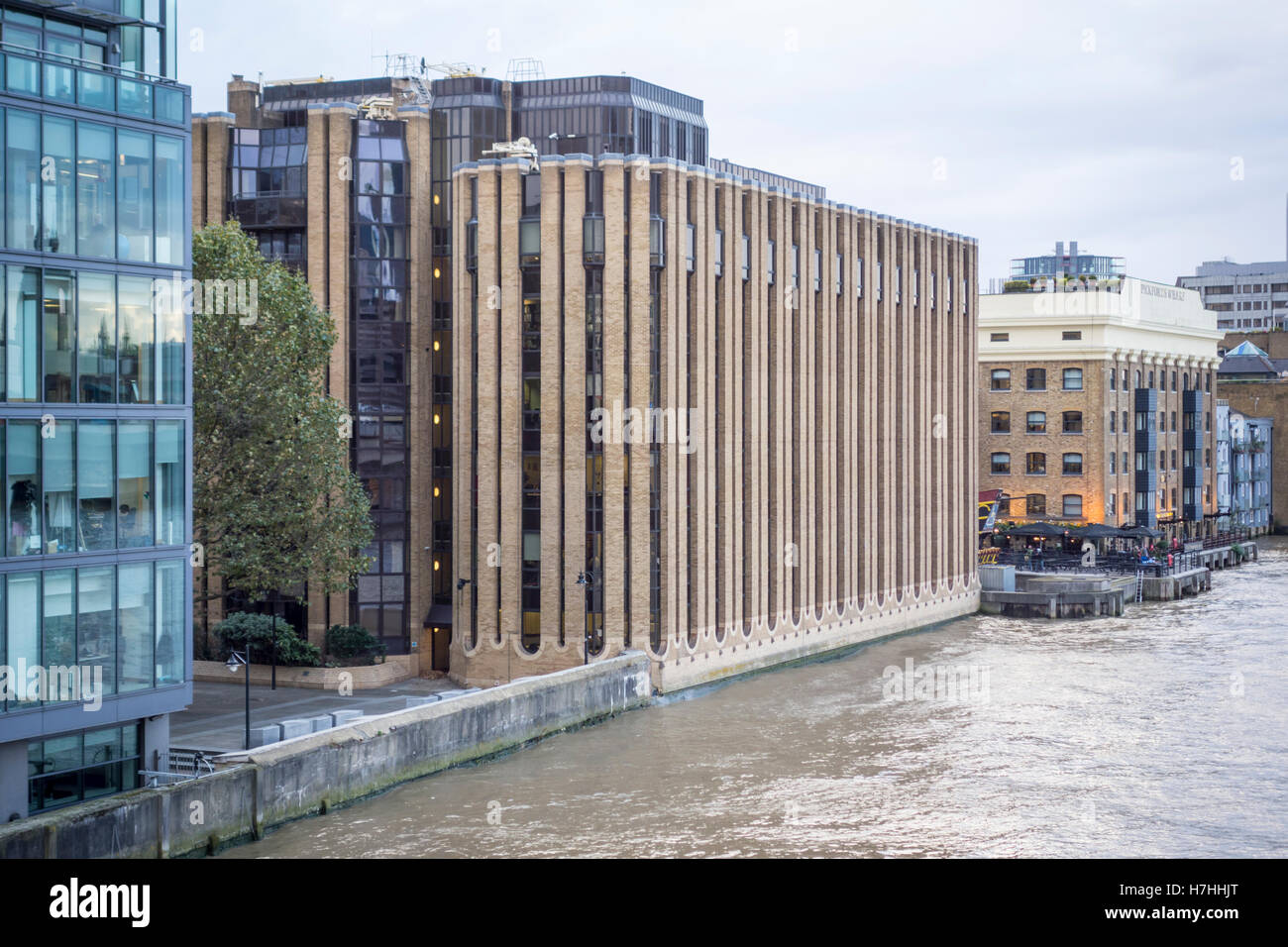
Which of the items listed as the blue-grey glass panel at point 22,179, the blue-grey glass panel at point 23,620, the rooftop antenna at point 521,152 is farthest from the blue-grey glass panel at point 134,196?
the rooftop antenna at point 521,152

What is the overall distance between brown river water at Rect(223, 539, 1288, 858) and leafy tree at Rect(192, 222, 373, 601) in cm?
918

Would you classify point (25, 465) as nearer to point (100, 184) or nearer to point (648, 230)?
point (100, 184)

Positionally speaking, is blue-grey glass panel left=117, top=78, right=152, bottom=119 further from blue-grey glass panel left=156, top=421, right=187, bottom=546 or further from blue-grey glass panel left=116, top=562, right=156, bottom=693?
blue-grey glass panel left=116, top=562, right=156, bottom=693

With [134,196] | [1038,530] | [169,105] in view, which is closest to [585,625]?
[134,196]

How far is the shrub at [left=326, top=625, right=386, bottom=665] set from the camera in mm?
50406

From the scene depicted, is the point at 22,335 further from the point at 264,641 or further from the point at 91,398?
the point at 264,641

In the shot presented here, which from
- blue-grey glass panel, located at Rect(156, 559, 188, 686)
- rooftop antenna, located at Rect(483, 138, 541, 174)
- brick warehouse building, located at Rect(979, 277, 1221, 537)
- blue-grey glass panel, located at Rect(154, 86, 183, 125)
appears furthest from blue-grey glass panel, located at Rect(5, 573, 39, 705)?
brick warehouse building, located at Rect(979, 277, 1221, 537)

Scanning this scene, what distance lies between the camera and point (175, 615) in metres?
32.9

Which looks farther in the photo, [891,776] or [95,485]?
[891,776]

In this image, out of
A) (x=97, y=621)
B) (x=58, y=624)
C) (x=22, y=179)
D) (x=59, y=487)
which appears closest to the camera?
(x=22, y=179)

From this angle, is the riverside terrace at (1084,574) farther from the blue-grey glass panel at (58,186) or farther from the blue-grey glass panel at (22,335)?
the blue-grey glass panel at (22,335)

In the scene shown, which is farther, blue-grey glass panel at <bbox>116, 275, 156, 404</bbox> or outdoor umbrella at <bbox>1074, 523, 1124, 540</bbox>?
outdoor umbrella at <bbox>1074, 523, 1124, 540</bbox>

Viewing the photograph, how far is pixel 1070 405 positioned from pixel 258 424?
219 ft

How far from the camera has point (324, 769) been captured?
35781mm
